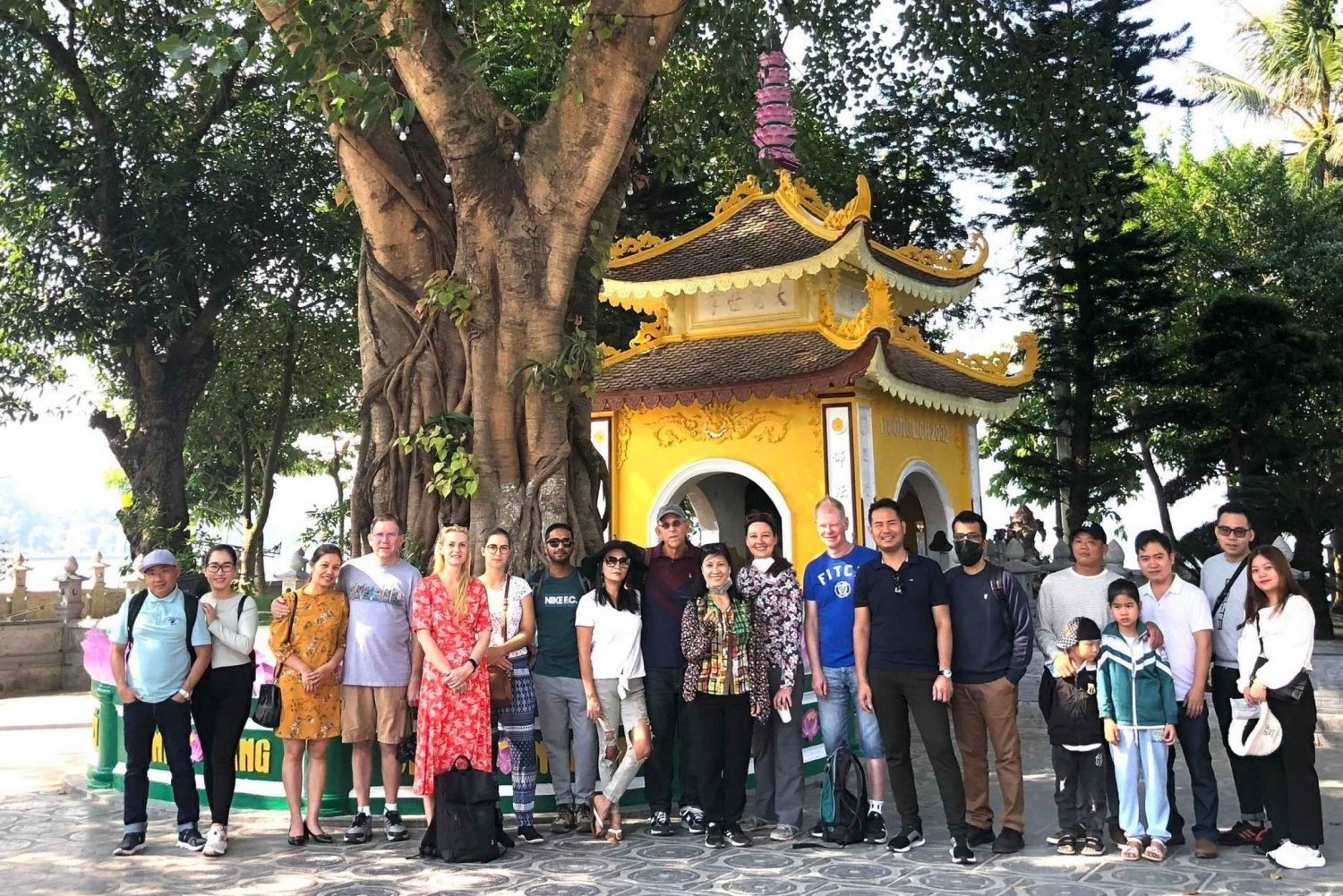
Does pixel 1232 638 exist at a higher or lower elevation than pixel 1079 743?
higher

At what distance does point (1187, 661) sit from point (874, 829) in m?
1.55

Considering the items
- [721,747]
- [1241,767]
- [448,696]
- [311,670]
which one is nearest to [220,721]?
[311,670]

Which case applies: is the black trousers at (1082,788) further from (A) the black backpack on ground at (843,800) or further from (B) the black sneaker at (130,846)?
(B) the black sneaker at (130,846)

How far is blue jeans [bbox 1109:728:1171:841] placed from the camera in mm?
4930

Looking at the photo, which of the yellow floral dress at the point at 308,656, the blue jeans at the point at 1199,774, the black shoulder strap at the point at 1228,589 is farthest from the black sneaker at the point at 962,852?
the yellow floral dress at the point at 308,656

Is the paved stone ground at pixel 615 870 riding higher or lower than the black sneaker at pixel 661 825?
lower

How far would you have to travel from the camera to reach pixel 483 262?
6680 mm

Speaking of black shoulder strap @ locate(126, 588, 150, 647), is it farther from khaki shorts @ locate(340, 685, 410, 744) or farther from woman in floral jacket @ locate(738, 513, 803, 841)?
woman in floral jacket @ locate(738, 513, 803, 841)

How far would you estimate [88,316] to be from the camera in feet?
54.2

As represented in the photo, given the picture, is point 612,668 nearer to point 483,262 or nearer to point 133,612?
point 133,612

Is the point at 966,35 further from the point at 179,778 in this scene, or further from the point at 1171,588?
the point at 179,778

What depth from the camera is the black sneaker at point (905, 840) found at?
5113 mm

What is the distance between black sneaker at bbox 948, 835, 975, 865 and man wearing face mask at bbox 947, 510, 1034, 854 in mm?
181

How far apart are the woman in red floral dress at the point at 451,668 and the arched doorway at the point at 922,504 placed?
658 cm
